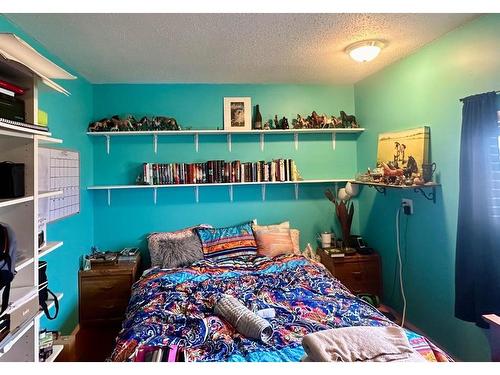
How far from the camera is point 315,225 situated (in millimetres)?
3350

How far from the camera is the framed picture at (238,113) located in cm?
320

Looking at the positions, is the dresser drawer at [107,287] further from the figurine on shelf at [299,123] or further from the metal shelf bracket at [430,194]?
the metal shelf bracket at [430,194]

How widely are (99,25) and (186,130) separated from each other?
A: 1.28m

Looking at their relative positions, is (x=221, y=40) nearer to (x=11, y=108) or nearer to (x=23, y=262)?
(x=11, y=108)

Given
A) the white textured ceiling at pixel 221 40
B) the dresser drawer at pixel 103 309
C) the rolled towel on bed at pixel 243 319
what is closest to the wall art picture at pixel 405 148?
the white textured ceiling at pixel 221 40

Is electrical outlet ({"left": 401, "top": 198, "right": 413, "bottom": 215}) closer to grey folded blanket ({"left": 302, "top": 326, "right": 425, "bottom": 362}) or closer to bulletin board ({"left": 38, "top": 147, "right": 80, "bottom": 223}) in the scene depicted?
grey folded blanket ({"left": 302, "top": 326, "right": 425, "bottom": 362})

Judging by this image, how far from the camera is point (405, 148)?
253 centimetres

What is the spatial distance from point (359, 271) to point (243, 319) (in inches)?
68.0

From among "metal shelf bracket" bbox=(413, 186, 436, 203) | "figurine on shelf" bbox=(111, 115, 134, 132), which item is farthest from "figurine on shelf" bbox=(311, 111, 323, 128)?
"figurine on shelf" bbox=(111, 115, 134, 132)

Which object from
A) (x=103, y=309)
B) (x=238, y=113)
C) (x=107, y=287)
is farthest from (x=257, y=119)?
(x=103, y=309)

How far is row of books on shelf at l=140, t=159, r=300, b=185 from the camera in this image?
3029 millimetres

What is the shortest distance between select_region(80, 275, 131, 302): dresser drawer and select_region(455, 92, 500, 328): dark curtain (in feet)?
8.58
